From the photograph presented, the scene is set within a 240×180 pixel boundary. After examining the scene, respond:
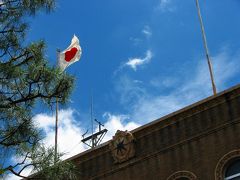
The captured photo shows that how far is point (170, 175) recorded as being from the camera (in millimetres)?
21797

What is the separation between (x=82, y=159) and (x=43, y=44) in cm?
957

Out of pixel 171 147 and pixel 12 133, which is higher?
pixel 171 147

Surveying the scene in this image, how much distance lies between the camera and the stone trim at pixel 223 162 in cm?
2034

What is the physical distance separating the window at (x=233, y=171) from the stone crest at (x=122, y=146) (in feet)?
13.8

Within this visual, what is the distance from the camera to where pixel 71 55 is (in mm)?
31047

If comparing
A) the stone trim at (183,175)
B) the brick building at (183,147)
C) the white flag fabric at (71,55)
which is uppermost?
the white flag fabric at (71,55)

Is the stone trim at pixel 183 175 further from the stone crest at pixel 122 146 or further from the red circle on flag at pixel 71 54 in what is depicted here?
the red circle on flag at pixel 71 54

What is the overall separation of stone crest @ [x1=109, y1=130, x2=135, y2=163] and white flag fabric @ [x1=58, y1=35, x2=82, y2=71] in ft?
26.1

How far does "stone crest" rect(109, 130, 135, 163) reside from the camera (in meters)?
23.4

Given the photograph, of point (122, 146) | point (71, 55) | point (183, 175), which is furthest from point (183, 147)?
point (71, 55)

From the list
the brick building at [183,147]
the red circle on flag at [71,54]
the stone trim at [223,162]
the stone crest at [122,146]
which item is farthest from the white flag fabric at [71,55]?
the stone trim at [223,162]

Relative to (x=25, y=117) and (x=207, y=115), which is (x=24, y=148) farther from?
(x=207, y=115)

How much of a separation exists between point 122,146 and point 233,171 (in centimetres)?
503

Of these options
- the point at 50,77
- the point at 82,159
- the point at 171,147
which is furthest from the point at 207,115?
the point at 50,77
